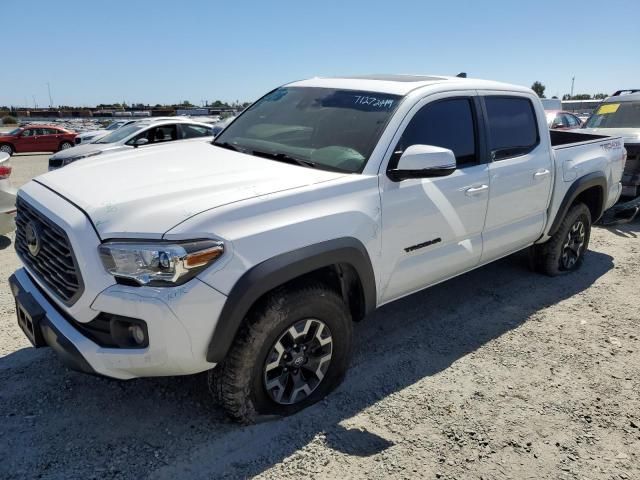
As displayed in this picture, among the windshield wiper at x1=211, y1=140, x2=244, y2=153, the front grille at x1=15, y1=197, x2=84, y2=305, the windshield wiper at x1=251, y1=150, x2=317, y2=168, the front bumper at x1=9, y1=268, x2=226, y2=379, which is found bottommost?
the front bumper at x1=9, y1=268, x2=226, y2=379

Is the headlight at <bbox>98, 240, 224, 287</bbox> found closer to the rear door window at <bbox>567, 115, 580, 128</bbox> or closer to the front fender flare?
the front fender flare

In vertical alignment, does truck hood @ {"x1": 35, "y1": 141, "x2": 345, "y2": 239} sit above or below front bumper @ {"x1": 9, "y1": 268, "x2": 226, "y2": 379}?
above

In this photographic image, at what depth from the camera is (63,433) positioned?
9.26 feet

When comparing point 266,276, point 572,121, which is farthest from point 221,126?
point 572,121

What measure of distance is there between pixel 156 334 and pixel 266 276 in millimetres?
571

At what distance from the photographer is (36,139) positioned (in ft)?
74.0

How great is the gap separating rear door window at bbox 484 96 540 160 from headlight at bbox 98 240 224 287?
263cm

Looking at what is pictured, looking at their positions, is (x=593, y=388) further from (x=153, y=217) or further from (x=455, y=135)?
(x=153, y=217)

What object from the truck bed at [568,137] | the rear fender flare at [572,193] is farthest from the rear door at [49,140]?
the rear fender flare at [572,193]

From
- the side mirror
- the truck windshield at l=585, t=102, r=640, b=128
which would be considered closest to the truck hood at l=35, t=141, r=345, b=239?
the side mirror

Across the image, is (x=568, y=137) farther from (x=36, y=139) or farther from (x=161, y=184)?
(x=36, y=139)

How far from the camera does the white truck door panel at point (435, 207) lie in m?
3.22

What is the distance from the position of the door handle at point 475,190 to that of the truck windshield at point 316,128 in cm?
83

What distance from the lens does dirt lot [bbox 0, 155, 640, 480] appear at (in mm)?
2670
